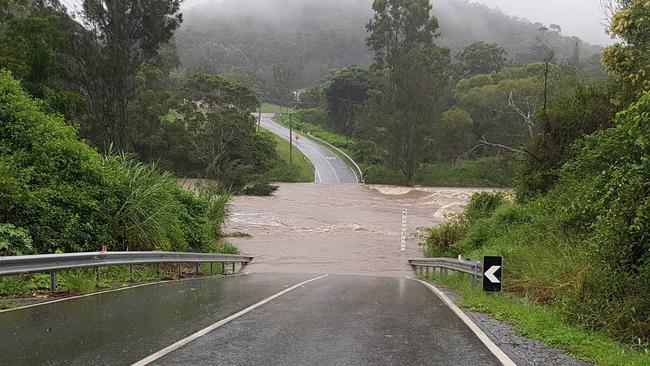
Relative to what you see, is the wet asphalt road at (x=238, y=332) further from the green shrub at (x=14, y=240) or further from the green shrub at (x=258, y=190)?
the green shrub at (x=258, y=190)

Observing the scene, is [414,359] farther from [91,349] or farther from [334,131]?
[334,131]

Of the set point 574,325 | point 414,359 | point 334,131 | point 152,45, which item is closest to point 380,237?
point 152,45

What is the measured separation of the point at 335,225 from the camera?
129ft

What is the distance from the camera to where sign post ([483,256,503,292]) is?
37.6 feet

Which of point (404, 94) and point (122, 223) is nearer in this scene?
point (122, 223)

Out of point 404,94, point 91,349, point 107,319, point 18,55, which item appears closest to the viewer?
point 91,349

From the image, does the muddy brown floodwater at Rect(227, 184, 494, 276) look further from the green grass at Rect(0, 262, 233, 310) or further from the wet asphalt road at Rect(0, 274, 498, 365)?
the wet asphalt road at Rect(0, 274, 498, 365)

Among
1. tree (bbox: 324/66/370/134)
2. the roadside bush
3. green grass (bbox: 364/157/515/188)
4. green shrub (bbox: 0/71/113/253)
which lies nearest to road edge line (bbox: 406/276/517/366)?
the roadside bush

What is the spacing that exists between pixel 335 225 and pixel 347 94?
6970 centimetres

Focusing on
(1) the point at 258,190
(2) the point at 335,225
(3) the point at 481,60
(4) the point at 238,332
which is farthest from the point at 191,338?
(3) the point at 481,60

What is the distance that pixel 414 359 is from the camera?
6234mm

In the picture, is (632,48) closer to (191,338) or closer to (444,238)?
(444,238)

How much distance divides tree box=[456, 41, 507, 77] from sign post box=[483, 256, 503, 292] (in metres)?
99.0

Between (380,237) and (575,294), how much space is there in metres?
25.2
